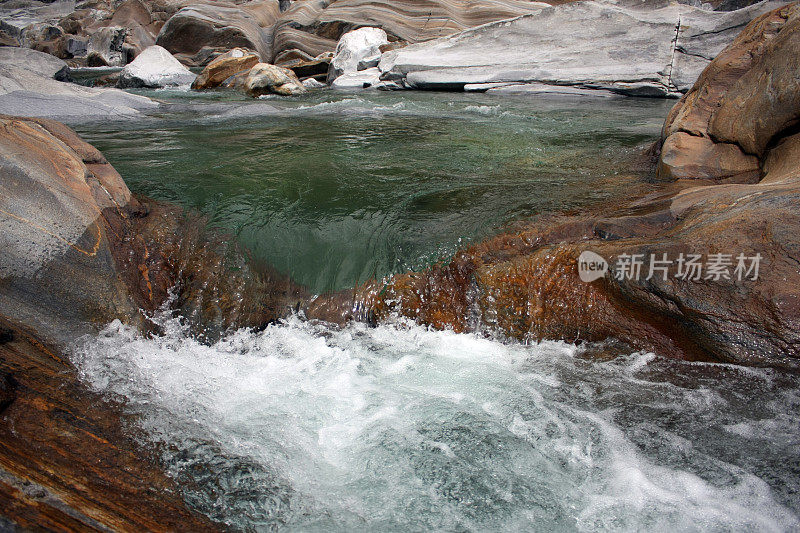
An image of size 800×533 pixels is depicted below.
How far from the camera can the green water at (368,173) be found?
3.75 metres

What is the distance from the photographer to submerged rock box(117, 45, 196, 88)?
47.7 ft

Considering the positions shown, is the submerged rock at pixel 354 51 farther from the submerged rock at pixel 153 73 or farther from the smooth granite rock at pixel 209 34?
the smooth granite rock at pixel 209 34

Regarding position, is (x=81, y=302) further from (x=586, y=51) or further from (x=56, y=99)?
(x=586, y=51)

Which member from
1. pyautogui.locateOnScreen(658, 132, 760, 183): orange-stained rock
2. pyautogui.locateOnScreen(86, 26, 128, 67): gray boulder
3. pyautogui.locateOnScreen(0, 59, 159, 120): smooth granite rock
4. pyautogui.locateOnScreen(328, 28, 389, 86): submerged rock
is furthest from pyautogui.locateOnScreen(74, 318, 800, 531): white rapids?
pyautogui.locateOnScreen(86, 26, 128, 67): gray boulder

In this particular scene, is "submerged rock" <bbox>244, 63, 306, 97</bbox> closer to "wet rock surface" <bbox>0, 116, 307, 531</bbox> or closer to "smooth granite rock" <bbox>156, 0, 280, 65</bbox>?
Result: "smooth granite rock" <bbox>156, 0, 280, 65</bbox>

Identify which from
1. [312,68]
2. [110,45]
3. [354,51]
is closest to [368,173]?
[354,51]

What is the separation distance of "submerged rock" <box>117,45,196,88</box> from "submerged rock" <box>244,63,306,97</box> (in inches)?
143

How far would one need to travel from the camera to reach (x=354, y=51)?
15.7m

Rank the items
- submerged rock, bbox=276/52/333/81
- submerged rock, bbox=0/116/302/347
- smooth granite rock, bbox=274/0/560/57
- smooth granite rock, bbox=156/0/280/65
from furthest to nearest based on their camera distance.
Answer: smooth granite rock, bbox=156/0/280/65
smooth granite rock, bbox=274/0/560/57
submerged rock, bbox=276/52/333/81
submerged rock, bbox=0/116/302/347

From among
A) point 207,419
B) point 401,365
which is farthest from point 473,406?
point 207,419

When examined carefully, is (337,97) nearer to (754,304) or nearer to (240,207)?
(240,207)

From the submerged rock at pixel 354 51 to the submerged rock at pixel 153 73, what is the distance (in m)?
4.50

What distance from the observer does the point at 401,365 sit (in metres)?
2.97

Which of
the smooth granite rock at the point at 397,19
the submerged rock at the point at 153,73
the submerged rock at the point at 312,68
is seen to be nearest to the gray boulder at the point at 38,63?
the submerged rock at the point at 153,73
